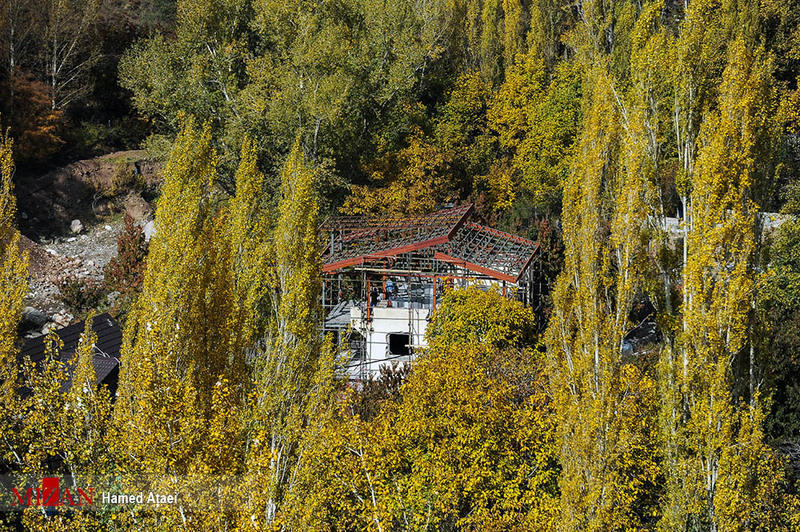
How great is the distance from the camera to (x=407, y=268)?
21.1 meters

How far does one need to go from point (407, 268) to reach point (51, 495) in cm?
1414

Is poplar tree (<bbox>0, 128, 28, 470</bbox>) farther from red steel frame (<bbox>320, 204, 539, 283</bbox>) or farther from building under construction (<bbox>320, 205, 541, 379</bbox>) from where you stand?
building under construction (<bbox>320, 205, 541, 379</bbox>)

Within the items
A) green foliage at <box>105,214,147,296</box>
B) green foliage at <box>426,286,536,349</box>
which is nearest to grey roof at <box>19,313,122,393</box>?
green foliage at <box>105,214,147,296</box>

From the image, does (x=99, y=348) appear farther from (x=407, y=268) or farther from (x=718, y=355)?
(x=718, y=355)

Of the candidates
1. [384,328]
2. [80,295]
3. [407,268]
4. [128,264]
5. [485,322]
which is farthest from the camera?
[128,264]

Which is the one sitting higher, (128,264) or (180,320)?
(180,320)

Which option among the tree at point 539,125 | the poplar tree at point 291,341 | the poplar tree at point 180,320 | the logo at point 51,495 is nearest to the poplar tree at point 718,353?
the poplar tree at point 291,341

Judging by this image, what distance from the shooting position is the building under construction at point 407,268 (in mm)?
19828

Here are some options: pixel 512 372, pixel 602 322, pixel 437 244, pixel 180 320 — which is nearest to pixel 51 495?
pixel 180 320

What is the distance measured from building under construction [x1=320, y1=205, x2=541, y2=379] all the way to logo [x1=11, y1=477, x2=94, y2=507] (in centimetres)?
1119

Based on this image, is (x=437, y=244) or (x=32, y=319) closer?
(x=437, y=244)

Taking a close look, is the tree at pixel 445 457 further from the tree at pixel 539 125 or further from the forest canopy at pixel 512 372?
the tree at pixel 539 125

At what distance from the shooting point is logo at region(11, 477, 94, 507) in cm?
707

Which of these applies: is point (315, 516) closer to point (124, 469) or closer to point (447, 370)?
point (124, 469)
